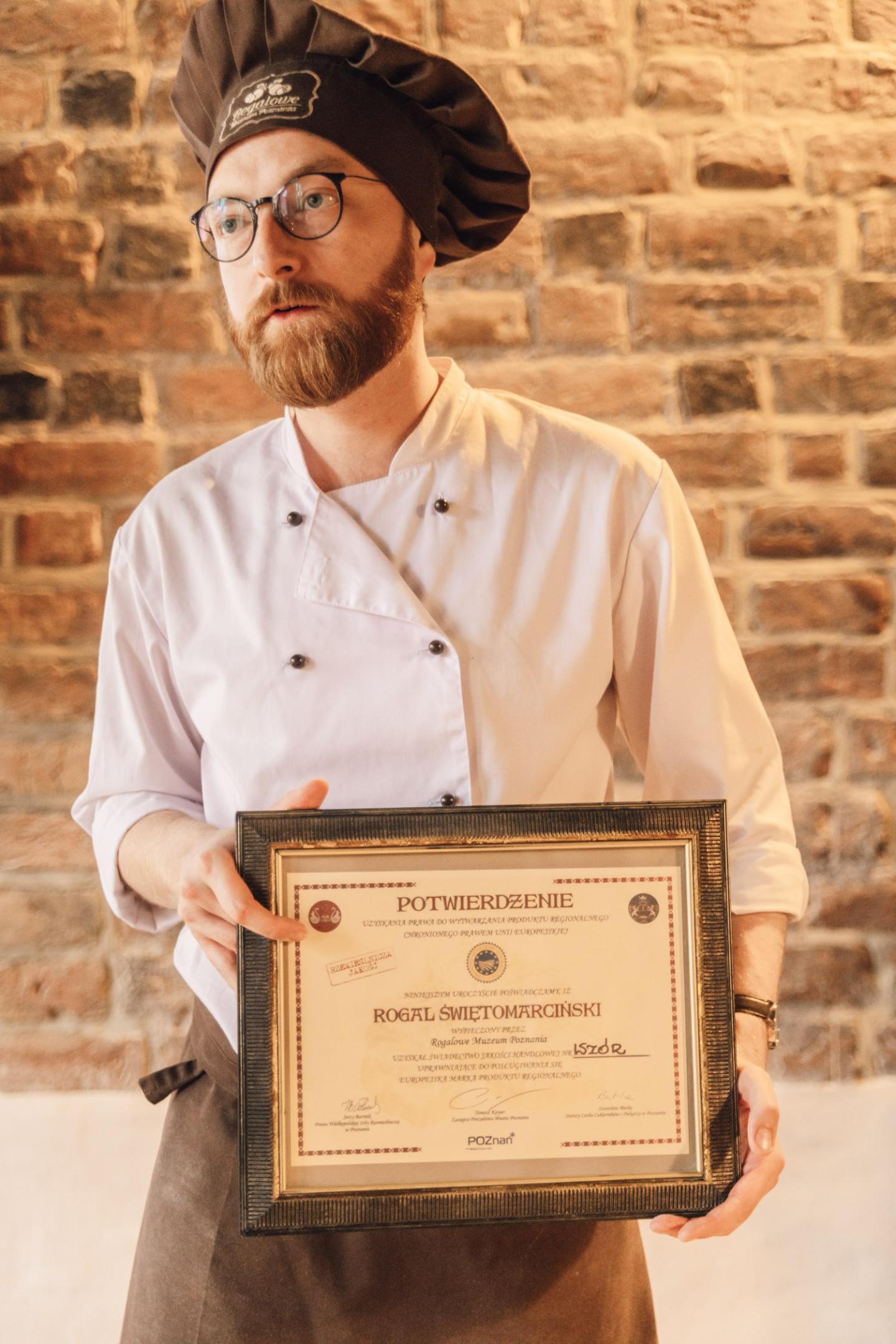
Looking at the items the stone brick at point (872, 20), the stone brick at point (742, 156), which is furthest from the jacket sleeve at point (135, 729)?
the stone brick at point (872, 20)

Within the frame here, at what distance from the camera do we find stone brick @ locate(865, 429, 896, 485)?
6.29 feet

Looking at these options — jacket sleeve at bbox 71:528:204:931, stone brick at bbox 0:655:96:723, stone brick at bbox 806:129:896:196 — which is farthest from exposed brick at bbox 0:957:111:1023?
stone brick at bbox 806:129:896:196

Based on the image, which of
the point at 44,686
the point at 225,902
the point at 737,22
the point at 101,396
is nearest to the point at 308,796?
the point at 225,902

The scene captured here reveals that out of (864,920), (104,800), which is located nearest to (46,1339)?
(104,800)

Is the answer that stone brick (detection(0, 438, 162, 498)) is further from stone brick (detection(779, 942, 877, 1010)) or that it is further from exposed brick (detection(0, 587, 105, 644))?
stone brick (detection(779, 942, 877, 1010))

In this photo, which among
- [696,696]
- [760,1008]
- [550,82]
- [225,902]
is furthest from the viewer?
[550,82]

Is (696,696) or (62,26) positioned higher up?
(62,26)

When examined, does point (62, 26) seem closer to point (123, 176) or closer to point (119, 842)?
point (123, 176)

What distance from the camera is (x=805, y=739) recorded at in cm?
192

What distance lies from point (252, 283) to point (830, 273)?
3.83 ft

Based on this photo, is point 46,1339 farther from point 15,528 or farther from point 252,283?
point 252,283

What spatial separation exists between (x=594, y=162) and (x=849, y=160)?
1.43 ft

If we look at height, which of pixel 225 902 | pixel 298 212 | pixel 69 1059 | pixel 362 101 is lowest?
pixel 69 1059

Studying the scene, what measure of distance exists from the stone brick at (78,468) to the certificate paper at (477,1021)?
3.85 ft
